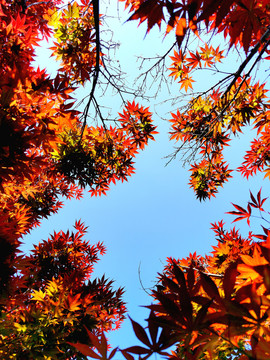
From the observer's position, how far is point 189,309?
0.77m

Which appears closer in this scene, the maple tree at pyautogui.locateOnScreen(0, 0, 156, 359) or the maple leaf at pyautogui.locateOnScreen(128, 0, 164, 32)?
the maple leaf at pyautogui.locateOnScreen(128, 0, 164, 32)

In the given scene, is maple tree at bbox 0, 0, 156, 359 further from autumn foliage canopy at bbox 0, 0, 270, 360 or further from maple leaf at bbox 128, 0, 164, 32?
maple leaf at bbox 128, 0, 164, 32

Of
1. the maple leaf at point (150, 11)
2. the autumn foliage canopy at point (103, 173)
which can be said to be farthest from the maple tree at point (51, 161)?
the maple leaf at point (150, 11)

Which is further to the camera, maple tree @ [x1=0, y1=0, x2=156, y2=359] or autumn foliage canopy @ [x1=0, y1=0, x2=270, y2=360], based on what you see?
maple tree @ [x1=0, y1=0, x2=156, y2=359]

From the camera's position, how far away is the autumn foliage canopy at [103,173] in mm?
798

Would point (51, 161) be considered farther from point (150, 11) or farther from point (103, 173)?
point (150, 11)

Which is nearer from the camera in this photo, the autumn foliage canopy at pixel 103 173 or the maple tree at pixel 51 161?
the autumn foliage canopy at pixel 103 173

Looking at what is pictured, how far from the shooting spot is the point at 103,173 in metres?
4.98

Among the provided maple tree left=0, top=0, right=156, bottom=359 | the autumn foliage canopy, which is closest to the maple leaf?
the autumn foliage canopy

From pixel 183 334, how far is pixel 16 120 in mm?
2033

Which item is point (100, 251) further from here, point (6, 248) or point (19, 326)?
point (6, 248)

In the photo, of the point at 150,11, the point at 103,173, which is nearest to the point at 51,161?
the point at 103,173

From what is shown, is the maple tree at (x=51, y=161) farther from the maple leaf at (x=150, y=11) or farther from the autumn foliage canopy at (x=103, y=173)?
the maple leaf at (x=150, y=11)

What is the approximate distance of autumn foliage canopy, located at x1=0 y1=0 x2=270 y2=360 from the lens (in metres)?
0.80
